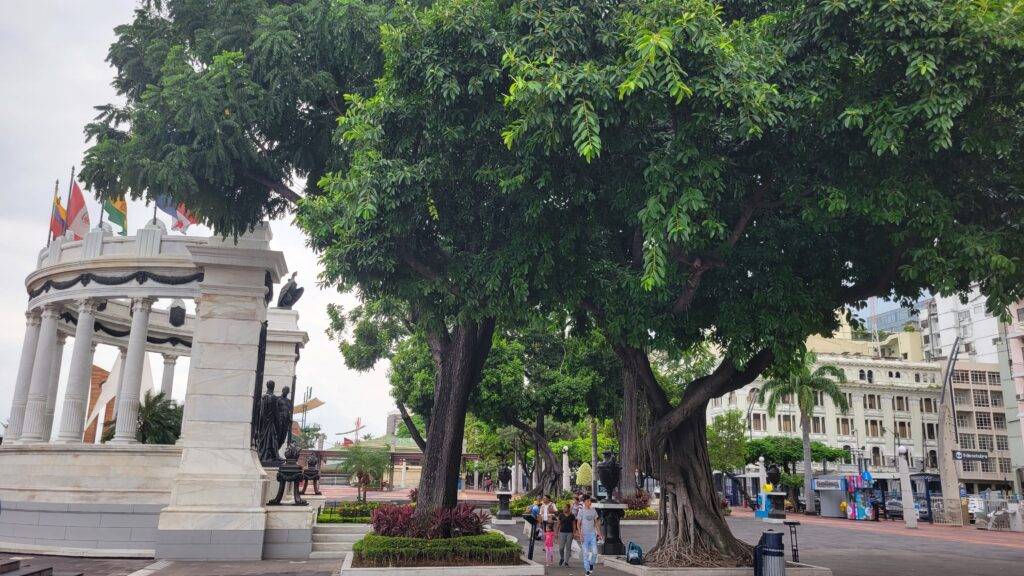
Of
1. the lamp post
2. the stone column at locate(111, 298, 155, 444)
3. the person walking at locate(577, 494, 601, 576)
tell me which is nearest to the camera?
the person walking at locate(577, 494, 601, 576)

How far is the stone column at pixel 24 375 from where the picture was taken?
27781 mm

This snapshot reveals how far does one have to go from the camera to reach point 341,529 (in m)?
19.4

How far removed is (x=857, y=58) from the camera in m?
11.1

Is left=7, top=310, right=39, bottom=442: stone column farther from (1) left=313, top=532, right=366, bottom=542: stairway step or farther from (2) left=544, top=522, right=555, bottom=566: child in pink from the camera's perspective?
(2) left=544, top=522, right=555, bottom=566: child in pink

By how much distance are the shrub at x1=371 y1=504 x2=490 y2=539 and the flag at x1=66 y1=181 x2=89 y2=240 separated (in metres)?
20.8

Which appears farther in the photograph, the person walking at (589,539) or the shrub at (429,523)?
the person walking at (589,539)

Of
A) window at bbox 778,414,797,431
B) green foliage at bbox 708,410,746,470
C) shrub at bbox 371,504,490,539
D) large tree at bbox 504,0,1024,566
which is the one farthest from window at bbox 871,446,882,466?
shrub at bbox 371,504,490,539

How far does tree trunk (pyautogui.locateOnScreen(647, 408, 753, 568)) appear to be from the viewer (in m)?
15.5

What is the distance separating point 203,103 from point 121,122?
175 inches

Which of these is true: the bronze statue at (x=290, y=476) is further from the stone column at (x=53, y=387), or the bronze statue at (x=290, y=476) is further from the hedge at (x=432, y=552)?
the stone column at (x=53, y=387)

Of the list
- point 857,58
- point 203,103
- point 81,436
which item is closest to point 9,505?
point 81,436

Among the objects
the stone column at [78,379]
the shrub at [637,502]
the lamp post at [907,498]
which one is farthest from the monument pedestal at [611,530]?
the lamp post at [907,498]

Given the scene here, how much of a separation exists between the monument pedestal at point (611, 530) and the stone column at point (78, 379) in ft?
64.5

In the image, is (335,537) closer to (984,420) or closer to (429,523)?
(429,523)
